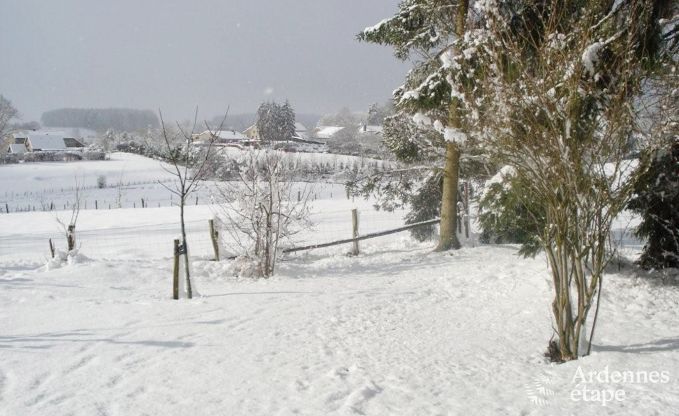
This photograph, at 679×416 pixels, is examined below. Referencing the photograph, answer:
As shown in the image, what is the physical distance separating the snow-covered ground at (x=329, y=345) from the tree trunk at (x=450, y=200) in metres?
1.85

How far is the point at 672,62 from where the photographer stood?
588cm

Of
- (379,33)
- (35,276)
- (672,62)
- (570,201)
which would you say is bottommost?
(35,276)

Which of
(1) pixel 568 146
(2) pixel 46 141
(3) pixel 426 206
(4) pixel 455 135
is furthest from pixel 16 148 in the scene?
(1) pixel 568 146

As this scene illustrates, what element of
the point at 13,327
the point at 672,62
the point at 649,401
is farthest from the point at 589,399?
the point at 13,327

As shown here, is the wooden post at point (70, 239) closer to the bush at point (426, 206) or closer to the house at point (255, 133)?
the house at point (255, 133)

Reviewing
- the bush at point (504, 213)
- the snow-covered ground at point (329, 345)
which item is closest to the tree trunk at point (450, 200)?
the snow-covered ground at point (329, 345)

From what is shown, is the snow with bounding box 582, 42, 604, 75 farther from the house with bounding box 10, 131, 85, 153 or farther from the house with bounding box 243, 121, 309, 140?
the house with bounding box 10, 131, 85, 153

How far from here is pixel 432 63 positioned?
1005cm

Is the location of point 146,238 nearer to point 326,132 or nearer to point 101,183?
point 101,183

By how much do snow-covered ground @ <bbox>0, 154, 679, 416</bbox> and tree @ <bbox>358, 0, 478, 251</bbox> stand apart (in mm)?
2297

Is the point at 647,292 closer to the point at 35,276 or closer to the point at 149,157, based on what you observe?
the point at 35,276

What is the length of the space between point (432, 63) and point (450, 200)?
10.7 ft

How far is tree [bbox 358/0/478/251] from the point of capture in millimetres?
9250

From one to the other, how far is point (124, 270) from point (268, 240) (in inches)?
120
